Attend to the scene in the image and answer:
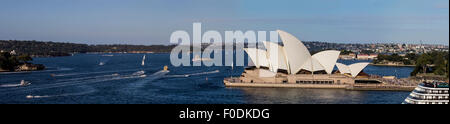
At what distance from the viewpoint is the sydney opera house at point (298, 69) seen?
22266mm

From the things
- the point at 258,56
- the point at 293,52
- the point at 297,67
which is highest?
the point at 293,52

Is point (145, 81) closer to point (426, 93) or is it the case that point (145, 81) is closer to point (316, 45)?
point (426, 93)

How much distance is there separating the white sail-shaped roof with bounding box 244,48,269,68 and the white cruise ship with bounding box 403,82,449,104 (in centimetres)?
A: 1389

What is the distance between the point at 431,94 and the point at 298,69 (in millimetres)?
11860

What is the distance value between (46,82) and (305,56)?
12.9 meters

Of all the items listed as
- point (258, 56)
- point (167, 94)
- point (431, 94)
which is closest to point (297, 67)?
point (258, 56)

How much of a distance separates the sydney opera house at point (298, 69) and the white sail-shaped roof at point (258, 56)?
1342 mm

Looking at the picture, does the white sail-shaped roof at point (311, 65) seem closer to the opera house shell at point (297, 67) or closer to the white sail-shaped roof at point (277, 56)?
the opera house shell at point (297, 67)

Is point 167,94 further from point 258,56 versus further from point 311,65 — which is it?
point 258,56

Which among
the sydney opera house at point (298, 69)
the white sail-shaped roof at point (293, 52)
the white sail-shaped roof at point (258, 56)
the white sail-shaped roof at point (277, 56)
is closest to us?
the white sail-shaped roof at point (293, 52)

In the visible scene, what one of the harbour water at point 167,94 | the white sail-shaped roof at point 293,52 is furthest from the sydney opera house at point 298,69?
the harbour water at point 167,94

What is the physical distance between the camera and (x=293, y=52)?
22.6 m
